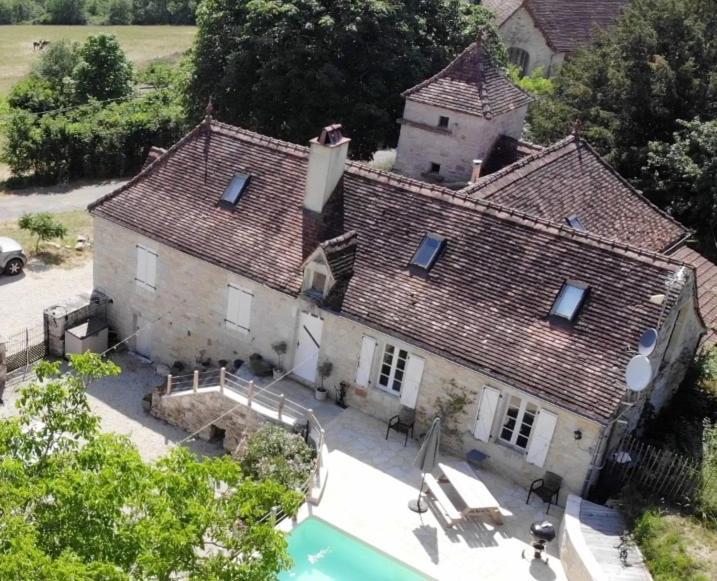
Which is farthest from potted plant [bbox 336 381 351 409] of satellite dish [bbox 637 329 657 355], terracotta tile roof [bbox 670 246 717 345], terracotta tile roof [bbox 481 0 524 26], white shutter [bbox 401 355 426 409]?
terracotta tile roof [bbox 481 0 524 26]

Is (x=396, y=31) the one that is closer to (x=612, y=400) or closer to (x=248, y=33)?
(x=248, y=33)

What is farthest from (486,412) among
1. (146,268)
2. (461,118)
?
(461,118)

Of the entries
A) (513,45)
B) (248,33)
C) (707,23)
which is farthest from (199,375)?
(513,45)

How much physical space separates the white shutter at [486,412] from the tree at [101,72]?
4564cm

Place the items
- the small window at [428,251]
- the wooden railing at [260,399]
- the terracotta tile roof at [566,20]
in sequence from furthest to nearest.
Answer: the terracotta tile roof at [566,20] < the small window at [428,251] < the wooden railing at [260,399]

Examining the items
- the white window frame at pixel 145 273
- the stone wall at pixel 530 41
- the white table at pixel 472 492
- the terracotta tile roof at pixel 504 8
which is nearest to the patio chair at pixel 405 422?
the white table at pixel 472 492

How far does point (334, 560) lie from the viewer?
2106cm

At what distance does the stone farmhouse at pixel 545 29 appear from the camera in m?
64.4

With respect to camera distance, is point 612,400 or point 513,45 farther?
point 513,45

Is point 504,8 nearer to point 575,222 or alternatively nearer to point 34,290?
point 575,222

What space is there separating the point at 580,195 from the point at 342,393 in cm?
1183

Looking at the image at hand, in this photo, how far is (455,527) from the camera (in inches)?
894

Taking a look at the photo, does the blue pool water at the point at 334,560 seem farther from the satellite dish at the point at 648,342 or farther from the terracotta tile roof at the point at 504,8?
the terracotta tile roof at the point at 504,8

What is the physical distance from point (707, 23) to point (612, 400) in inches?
1116
